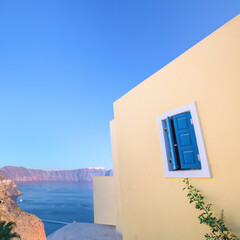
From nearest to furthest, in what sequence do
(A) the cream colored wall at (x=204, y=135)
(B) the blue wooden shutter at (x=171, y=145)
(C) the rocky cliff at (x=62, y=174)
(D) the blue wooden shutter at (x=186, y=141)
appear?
(A) the cream colored wall at (x=204, y=135) < (D) the blue wooden shutter at (x=186, y=141) < (B) the blue wooden shutter at (x=171, y=145) < (C) the rocky cliff at (x=62, y=174)

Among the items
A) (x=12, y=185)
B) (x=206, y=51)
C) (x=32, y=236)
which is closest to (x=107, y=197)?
(x=32, y=236)

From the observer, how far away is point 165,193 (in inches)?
118

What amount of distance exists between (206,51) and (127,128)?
256cm

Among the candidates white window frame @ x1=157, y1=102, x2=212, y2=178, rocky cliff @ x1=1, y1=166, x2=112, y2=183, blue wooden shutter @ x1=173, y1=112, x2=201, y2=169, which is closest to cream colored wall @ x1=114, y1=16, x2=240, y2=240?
white window frame @ x1=157, y1=102, x2=212, y2=178

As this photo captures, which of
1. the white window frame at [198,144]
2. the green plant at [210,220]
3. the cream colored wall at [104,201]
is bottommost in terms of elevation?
the cream colored wall at [104,201]

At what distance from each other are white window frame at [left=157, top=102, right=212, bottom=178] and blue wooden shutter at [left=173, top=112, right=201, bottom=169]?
0.29ft

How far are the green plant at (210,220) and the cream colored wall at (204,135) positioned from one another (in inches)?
3.6

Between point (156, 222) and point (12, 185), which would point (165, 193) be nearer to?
point (156, 222)

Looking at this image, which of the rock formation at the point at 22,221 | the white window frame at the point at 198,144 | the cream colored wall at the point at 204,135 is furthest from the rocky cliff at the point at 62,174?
the white window frame at the point at 198,144

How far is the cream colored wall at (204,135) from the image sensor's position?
7.33ft

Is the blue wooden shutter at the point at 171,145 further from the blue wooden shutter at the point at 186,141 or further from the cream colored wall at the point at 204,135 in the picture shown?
the cream colored wall at the point at 204,135

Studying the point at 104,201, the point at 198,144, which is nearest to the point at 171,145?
the point at 198,144

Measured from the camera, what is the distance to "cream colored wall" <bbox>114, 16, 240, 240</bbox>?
2234 millimetres

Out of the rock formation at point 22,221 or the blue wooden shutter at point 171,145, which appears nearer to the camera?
the blue wooden shutter at point 171,145
